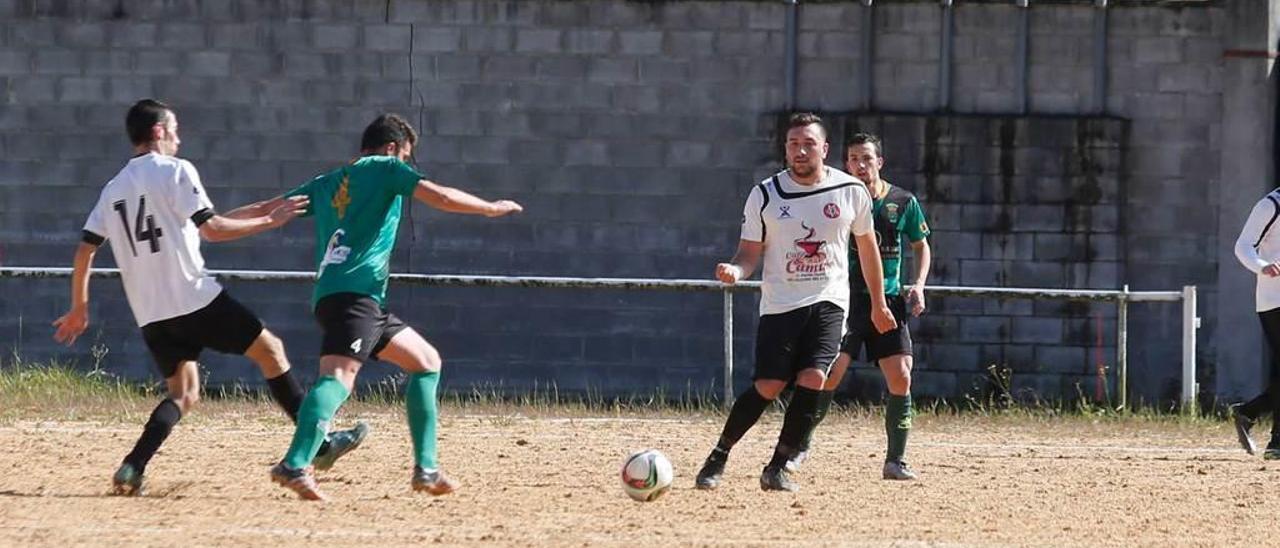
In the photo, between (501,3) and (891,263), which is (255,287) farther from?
(891,263)

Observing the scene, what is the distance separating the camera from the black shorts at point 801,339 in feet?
32.4

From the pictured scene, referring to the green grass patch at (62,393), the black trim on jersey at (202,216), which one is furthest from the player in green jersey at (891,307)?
the green grass patch at (62,393)

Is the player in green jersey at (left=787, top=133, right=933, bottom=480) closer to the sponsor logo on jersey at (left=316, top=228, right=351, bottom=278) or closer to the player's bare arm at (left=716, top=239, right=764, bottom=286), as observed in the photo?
the player's bare arm at (left=716, top=239, right=764, bottom=286)

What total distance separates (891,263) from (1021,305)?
22.4 feet

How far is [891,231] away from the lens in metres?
11.0

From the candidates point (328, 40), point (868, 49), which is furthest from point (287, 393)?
point (868, 49)

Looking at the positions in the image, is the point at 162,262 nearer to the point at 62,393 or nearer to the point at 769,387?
the point at 769,387

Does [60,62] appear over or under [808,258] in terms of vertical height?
over

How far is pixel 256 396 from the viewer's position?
16641 mm

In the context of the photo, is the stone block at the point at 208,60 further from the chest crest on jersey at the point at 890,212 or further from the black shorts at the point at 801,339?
the black shorts at the point at 801,339

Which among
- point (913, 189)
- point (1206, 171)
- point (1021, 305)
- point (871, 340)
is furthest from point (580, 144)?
point (871, 340)

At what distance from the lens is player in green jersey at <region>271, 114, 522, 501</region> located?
8953mm

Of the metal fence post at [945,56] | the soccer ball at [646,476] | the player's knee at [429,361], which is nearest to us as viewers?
the player's knee at [429,361]

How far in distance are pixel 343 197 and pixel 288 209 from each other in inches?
9.3
